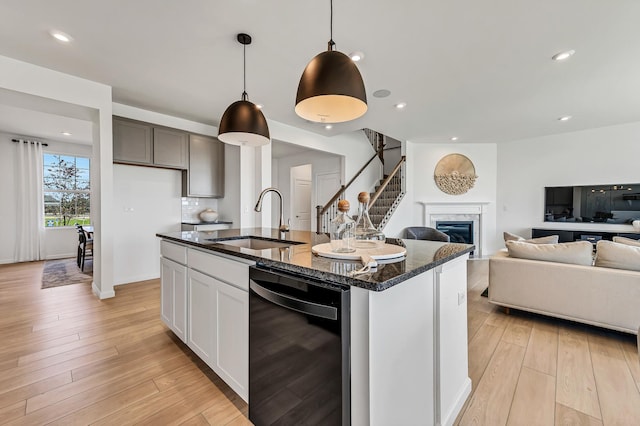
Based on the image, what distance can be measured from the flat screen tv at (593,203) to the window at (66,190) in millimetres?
10582

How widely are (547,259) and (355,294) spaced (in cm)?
277

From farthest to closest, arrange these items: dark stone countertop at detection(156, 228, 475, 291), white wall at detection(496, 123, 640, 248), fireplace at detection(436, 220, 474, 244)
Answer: fireplace at detection(436, 220, 474, 244) < white wall at detection(496, 123, 640, 248) < dark stone countertop at detection(156, 228, 475, 291)

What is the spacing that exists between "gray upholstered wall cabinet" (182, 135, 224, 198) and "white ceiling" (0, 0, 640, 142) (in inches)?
27.2

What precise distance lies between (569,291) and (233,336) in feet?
9.89

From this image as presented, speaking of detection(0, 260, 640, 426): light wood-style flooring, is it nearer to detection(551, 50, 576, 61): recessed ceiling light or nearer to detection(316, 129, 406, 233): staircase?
detection(551, 50, 576, 61): recessed ceiling light

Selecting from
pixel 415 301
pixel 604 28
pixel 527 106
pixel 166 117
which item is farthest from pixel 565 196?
pixel 166 117

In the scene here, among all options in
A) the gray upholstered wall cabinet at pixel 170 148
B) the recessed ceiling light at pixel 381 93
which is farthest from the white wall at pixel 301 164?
the gray upholstered wall cabinet at pixel 170 148

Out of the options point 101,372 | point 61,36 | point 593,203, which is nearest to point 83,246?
point 61,36

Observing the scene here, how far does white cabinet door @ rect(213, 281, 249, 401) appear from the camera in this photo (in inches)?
58.9

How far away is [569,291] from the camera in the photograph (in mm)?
2561

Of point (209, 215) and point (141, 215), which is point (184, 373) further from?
point (141, 215)

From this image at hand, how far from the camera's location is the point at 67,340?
2396 mm

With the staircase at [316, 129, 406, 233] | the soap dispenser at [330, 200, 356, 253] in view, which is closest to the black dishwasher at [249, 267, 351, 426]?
the soap dispenser at [330, 200, 356, 253]

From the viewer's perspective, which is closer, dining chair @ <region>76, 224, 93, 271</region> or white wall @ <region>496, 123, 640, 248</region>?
dining chair @ <region>76, 224, 93, 271</region>
